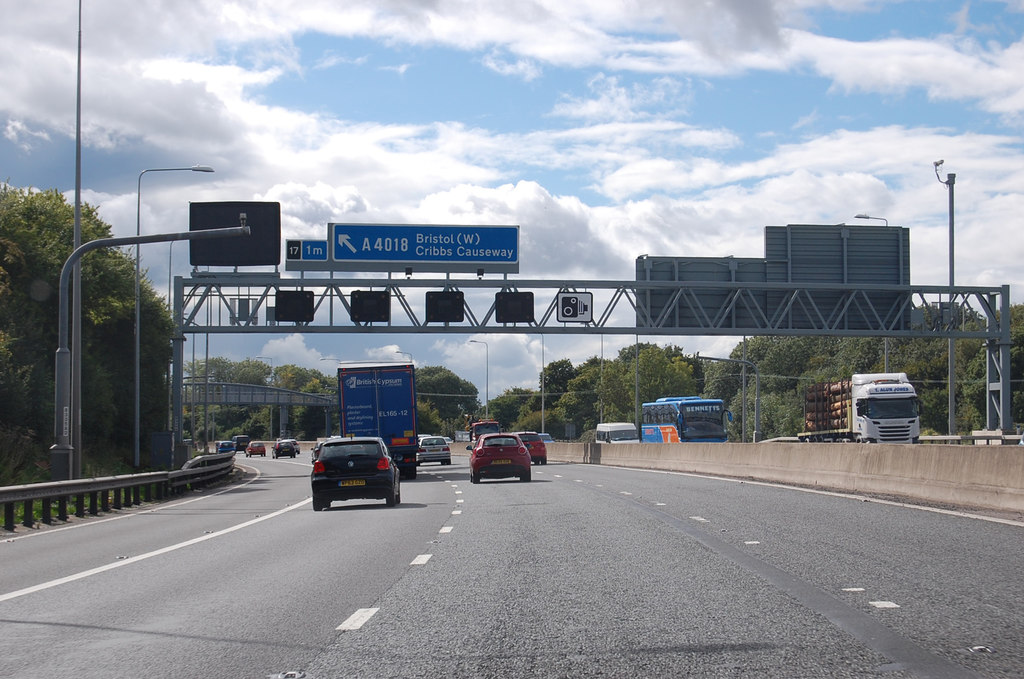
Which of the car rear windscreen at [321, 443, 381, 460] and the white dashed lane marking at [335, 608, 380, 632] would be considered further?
the car rear windscreen at [321, 443, 381, 460]

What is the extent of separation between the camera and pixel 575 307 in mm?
47438

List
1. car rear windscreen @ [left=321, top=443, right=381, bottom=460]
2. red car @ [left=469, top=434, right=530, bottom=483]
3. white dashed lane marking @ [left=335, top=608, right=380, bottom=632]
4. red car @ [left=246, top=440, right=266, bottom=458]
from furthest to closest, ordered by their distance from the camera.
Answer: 1. red car @ [left=246, top=440, right=266, bottom=458]
2. red car @ [left=469, top=434, right=530, bottom=483]
3. car rear windscreen @ [left=321, top=443, right=381, bottom=460]
4. white dashed lane marking @ [left=335, top=608, right=380, bottom=632]

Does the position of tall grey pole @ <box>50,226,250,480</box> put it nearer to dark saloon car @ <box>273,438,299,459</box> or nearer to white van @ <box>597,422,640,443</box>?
white van @ <box>597,422,640,443</box>

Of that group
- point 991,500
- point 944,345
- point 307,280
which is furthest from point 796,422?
point 991,500

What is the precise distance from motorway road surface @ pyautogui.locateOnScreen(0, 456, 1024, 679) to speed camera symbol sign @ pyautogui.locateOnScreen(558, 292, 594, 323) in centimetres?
2814

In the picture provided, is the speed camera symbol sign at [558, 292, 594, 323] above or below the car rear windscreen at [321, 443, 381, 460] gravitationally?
above

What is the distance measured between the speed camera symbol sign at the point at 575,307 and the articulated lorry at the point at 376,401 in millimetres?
10476

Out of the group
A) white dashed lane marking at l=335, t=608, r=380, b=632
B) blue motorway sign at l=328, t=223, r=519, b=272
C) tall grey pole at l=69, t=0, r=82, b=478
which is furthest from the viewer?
blue motorway sign at l=328, t=223, r=519, b=272

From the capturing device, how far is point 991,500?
18.8 metres

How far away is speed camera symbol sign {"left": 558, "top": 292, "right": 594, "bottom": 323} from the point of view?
47.4 m

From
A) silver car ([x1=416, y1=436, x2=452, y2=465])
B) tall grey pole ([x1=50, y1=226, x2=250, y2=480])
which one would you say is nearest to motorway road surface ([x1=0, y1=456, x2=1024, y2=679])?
tall grey pole ([x1=50, y1=226, x2=250, y2=480])

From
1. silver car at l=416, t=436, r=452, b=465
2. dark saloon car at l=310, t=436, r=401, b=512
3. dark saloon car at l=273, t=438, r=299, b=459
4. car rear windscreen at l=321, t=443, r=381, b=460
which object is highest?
car rear windscreen at l=321, t=443, r=381, b=460

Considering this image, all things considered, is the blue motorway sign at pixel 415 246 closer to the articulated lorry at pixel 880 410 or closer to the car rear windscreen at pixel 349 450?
the articulated lorry at pixel 880 410

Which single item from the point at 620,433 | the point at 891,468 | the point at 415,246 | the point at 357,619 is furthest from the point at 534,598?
the point at 620,433
